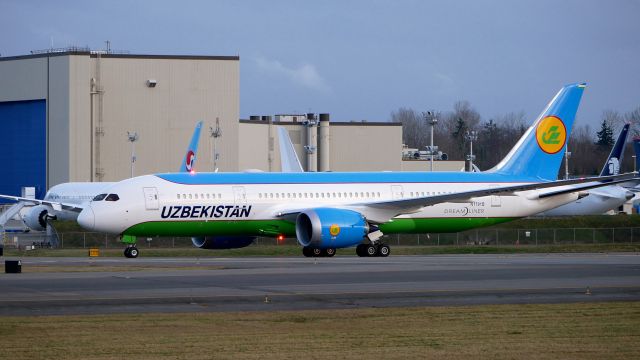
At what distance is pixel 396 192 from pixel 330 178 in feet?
8.86

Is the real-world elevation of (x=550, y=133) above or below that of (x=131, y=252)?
above

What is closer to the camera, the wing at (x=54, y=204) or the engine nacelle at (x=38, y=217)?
the wing at (x=54, y=204)

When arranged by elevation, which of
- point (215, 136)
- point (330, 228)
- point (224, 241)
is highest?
point (215, 136)

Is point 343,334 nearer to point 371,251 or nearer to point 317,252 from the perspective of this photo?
point 371,251

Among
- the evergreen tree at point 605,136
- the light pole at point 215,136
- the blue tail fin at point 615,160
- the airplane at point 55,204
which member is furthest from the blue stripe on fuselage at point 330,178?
the evergreen tree at point 605,136

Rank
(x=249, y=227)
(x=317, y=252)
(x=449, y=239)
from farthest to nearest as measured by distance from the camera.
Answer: (x=449, y=239)
(x=317, y=252)
(x=249, y=227)

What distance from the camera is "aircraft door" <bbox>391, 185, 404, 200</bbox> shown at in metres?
42.4

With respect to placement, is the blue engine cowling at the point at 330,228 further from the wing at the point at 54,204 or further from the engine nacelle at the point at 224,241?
the wing at the point at 54,204

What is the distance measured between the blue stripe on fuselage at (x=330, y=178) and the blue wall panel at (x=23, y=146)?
4661cm

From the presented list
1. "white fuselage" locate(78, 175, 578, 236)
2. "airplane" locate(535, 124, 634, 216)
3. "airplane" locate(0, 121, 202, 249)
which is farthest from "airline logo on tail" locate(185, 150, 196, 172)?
"white fuselage" locate(78, 175, 578, 236)

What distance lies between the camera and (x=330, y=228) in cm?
3881

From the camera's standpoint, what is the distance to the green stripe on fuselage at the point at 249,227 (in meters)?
40.2

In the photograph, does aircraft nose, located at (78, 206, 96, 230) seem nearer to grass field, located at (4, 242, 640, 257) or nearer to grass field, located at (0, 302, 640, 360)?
grass field, located at (4, 242, 640, 257)

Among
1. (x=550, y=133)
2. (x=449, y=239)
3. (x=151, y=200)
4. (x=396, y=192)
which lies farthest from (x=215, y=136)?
(x=151, y=200)
